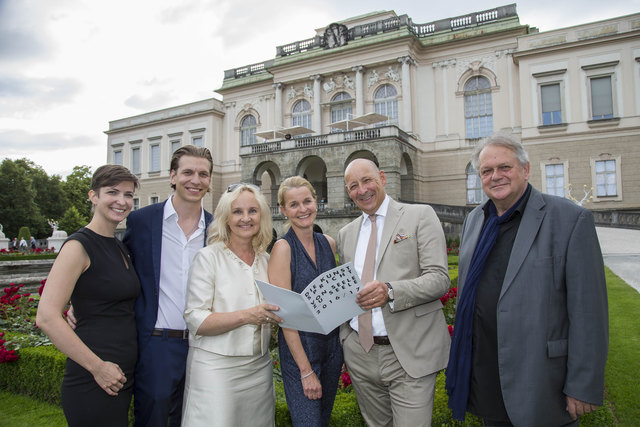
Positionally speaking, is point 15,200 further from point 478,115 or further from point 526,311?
point 526,311

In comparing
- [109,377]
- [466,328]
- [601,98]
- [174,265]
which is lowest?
[109,377]

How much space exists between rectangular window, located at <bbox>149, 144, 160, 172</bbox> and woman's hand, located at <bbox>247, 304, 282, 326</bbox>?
38562mm

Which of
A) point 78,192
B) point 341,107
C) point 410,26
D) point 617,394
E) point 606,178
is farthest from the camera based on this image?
point 78,192

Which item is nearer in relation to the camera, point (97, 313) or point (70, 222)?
point (97, 313)

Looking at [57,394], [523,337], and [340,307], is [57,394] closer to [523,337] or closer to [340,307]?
[340,307]

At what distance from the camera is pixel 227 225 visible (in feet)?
9.80

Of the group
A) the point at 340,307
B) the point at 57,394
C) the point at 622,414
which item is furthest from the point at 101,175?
the point at 622,414


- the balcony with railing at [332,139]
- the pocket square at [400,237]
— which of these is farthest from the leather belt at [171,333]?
the balcony with railing at [332,139]

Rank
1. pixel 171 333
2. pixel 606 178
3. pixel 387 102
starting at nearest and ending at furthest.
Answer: pixel 171 333, pixel 606 178, pixel 387 102

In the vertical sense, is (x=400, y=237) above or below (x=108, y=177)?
below

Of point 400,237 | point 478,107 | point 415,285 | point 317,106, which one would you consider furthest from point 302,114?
point 415,285

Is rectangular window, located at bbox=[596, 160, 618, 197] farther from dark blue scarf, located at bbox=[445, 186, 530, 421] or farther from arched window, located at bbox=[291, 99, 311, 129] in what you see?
dark blue scarf, located at bbox=[445, 186, 530, 421]

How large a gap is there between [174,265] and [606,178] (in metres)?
25.6

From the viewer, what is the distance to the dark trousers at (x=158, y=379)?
2.98 m
